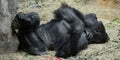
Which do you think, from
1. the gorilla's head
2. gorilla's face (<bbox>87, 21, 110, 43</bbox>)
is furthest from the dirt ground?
the gorilla's head

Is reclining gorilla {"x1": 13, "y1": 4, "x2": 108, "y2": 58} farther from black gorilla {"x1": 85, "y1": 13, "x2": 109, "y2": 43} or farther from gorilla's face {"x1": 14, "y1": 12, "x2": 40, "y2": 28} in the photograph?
black gorilla {"x1": 85, "y1": 13, "x2": 109, "y2": 43}

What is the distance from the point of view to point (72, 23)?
18.5 ft

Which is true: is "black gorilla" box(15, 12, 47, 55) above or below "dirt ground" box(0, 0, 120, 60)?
above

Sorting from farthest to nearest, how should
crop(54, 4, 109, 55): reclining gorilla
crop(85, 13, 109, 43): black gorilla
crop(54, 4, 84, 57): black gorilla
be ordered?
crop(85, 13, 109, 43): black gorilla
crop(54, 4, 109, 55): reclining gorilla
crop(54, 4, 84, 57): black gorilla

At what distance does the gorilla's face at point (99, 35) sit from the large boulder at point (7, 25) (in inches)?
53.0

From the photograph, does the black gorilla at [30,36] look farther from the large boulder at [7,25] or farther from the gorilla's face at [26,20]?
the large boulder at [7,25]

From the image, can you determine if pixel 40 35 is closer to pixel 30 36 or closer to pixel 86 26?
pixel 30 36

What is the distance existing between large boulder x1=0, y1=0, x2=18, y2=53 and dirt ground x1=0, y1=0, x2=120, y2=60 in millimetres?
109

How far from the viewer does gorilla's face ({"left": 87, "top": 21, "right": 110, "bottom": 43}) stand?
609 cm

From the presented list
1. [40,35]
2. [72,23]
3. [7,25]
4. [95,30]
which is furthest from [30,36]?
[95,30]

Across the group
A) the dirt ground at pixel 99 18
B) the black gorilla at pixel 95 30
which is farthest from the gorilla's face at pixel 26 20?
the black gorilla at pixel 95 30

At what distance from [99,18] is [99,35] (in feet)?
6.47

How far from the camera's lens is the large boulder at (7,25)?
16.7 ft

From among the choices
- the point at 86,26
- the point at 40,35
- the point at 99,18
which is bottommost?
the point at 99,18
